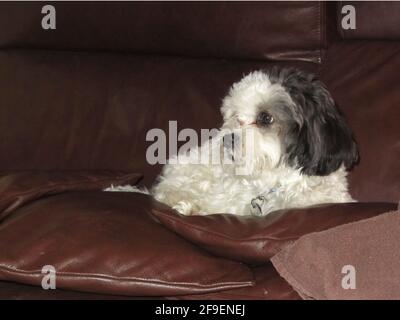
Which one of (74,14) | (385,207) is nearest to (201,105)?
(74,14)

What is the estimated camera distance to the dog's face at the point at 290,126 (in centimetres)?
247

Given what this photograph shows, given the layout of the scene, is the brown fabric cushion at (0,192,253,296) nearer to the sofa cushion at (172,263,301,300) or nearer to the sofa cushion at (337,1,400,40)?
the sofa cushion at (172,263,301,300)

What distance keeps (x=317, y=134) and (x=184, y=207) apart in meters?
0.62

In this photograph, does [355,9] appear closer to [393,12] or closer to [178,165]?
[393,12]

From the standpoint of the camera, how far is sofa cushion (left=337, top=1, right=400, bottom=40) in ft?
9.90

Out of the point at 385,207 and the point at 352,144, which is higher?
the point at 352,144

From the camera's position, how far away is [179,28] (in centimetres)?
330

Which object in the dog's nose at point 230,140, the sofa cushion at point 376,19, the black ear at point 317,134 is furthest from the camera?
the sofa cushion at point 376,19

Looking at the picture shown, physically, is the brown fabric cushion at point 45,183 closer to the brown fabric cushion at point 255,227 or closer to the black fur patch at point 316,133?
the brown fabric cushion at point 255,227

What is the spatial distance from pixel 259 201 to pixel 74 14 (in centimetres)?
146

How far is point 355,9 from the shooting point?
3.08 meters

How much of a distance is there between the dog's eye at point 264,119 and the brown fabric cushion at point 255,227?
50cm

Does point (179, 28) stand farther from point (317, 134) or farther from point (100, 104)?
point (317, 134)

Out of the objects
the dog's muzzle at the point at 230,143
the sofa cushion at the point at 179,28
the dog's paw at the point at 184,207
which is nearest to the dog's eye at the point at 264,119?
the dog's muzzle at the point at 230,143
